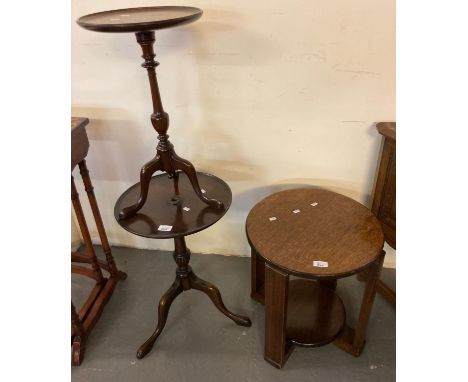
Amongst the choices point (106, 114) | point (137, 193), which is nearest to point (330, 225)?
point (137, 193)

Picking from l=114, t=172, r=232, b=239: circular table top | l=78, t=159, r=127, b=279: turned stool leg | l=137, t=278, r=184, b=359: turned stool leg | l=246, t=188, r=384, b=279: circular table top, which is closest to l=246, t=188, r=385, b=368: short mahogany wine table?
l=246, t=188, r=384, b=279: circular table top

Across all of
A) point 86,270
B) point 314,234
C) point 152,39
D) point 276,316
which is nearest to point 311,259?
point 314,234

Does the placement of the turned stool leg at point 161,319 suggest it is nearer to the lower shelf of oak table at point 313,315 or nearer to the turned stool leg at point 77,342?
the turned stool leg at point 77,342

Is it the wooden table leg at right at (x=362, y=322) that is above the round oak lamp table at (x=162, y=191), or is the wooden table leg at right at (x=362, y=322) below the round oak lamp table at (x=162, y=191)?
below

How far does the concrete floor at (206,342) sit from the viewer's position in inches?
61.2

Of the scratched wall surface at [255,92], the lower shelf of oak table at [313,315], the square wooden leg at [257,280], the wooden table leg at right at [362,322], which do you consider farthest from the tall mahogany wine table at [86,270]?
the wooden table leg at right at [362,322]

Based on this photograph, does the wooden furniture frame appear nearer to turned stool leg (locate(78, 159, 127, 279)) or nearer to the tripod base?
the tripod base

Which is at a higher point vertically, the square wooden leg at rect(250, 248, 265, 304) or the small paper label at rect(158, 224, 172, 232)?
the small paper label at rect(158, 224, 172, 232)

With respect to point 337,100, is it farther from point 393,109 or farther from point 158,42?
point 158,42

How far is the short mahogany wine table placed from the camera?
126 cm

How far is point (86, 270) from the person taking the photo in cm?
195

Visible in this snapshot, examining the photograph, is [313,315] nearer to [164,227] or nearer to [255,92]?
[164,227]

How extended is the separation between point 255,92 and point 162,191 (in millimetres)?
589

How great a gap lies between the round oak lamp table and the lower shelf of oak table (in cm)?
38
